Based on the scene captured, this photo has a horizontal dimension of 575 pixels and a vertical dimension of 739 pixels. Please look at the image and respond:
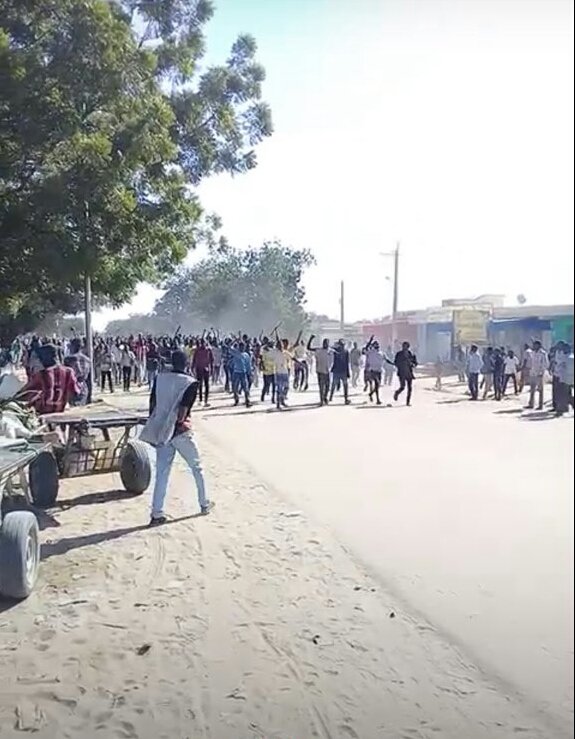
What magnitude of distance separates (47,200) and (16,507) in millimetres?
1428

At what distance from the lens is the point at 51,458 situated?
439 cm

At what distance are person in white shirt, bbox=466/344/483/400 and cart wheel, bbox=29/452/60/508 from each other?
3.29 metres

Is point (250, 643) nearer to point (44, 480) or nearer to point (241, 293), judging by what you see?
point (241, 293)

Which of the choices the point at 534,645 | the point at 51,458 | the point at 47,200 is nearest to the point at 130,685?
the point at 534,645

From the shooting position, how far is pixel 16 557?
9.02 ft

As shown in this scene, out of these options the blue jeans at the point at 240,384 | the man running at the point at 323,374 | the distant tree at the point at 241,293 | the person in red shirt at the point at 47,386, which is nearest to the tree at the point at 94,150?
the distant tree at the point at 241,293

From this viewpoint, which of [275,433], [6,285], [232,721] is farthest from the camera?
[275,433]

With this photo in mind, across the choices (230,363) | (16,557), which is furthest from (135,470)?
(230,363)

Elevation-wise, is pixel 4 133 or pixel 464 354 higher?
pixel 4 133

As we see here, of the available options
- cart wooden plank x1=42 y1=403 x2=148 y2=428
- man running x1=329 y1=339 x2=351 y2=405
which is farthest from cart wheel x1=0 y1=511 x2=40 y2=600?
cart wooden plank x1=42 y1=403 x2=148 y2=428

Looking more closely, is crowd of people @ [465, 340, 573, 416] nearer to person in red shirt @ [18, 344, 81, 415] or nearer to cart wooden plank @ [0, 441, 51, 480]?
cart wooden plank @ [0, 441, 51, 480]

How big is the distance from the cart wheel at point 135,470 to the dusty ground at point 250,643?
956 millimetres

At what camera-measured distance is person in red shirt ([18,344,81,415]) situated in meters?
5.00

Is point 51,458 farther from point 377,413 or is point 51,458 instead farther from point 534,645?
point 534,645
